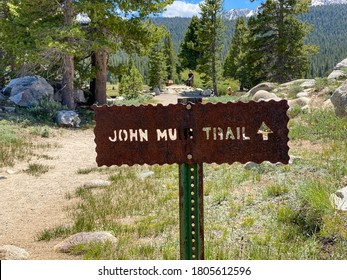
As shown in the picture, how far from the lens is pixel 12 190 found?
9.17 m

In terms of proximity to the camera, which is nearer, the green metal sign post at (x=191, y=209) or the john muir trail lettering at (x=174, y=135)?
the john muir trail lettering at (x=174, y=135)

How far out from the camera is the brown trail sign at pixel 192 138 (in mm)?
3188

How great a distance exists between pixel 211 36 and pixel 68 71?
21171mm

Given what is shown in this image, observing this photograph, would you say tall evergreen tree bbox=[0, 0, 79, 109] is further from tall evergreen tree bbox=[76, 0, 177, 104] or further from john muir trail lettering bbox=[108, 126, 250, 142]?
john muir trail lettering bbox=[108, 126, 250, 142]

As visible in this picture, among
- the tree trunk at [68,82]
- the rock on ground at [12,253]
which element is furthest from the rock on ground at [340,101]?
the tree trunk at [68,82]

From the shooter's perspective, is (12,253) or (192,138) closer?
(192,138)

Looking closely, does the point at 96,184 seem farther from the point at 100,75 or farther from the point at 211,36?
the point at 211,36

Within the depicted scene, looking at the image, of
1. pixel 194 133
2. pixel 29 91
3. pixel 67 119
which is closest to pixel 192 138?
pixel 194 133

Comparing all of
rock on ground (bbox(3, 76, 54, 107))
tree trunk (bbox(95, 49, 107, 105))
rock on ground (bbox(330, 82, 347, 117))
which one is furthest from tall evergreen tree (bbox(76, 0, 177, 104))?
rock on ground (bbox(330, 82, 347, 117))

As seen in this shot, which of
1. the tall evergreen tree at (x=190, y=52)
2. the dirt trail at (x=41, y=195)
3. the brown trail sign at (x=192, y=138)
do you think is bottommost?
the dirt trail at (x=41, y=195)

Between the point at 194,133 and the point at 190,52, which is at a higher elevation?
the point at 190,52

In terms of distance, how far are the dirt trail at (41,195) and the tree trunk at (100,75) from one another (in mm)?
7769

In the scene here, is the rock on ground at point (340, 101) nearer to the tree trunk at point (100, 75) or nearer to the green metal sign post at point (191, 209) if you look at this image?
the green metal sign post at point (191, 209)

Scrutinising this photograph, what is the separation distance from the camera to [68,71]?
763 inches
